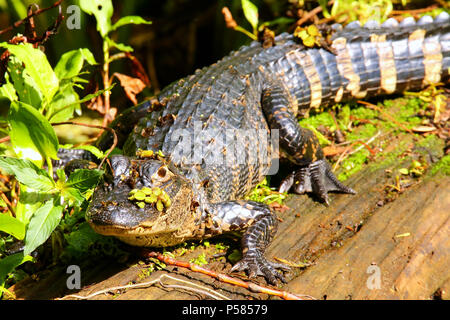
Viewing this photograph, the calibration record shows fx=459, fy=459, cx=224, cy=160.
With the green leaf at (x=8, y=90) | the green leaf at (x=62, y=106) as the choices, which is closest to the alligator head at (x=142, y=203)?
the green leaf at (x=62, y=106)

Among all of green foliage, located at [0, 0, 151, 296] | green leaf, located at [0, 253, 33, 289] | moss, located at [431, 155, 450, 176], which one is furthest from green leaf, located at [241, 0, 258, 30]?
green leaf, located at [0, 253, 33, 289]

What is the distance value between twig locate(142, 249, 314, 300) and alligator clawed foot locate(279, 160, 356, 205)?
1232 millimetres

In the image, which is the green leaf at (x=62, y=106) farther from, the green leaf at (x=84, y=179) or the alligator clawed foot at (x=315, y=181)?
the alligator clawed foot at (x=315, y=181)

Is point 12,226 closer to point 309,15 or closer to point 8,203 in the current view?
point 8,203

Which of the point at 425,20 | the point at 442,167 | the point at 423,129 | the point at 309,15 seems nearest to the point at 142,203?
the point at 442,167

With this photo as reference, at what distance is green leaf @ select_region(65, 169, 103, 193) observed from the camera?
9.71ft

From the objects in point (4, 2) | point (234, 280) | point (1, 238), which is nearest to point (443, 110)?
point (234, 280)

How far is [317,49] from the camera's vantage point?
4.76 m

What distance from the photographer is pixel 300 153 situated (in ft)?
13.5

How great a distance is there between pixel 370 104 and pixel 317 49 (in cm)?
89

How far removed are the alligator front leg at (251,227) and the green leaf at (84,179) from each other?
34.3 inches

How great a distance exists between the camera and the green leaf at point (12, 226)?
295 cm

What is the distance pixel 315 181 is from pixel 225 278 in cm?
141

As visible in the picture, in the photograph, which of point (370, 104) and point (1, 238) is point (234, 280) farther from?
point (370, 104)
